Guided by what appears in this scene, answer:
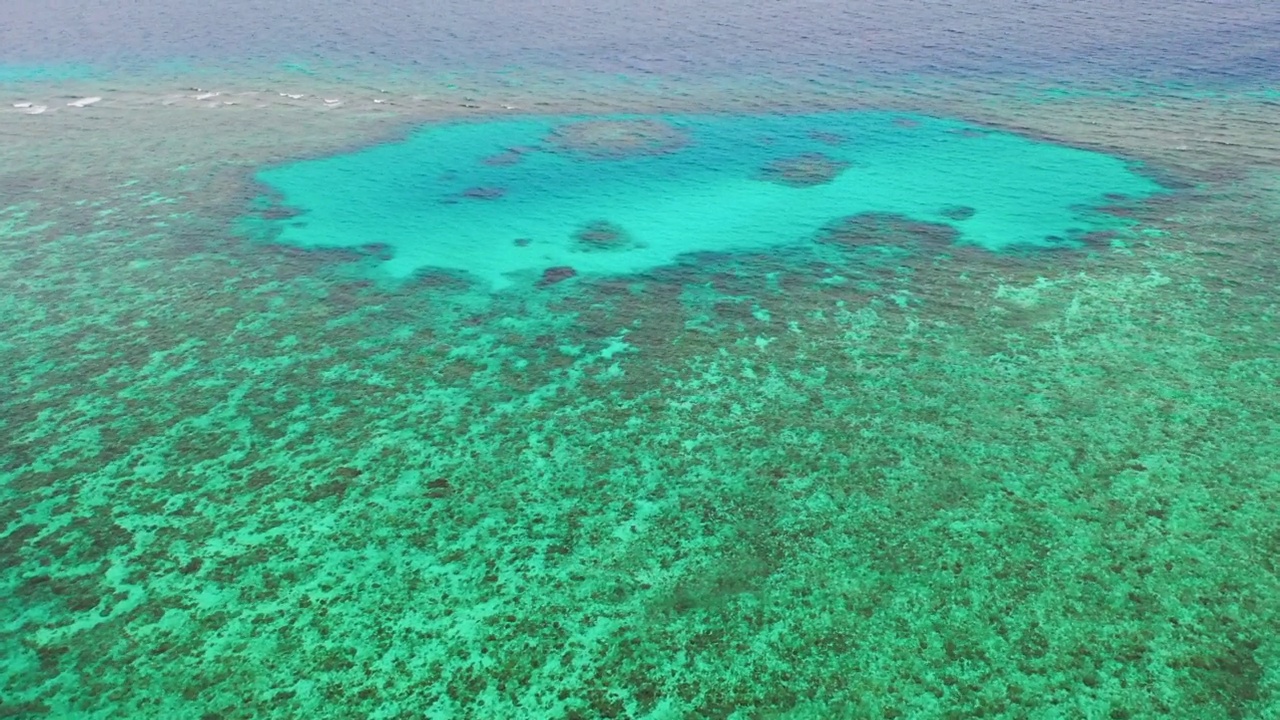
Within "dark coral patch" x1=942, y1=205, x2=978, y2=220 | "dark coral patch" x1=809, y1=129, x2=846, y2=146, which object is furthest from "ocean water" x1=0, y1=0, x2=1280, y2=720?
"dark coral patch" x1=809, y1=129, x2=846, y2=146

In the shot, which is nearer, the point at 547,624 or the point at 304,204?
the point at 547,624

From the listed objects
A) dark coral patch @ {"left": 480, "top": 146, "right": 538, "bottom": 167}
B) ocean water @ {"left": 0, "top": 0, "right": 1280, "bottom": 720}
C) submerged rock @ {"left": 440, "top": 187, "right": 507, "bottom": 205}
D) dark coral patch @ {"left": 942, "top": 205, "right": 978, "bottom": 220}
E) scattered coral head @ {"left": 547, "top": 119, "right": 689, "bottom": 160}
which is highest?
scattered coral head @ {"left": 547, "top": 119, "right": 689, "bottom": 160}

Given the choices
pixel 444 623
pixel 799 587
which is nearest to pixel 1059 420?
pixel 799 587

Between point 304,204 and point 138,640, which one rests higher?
point 304,204

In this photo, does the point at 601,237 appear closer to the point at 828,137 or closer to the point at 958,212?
the point at 958,212

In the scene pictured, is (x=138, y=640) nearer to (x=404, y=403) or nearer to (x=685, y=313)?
(x=404, y=403)

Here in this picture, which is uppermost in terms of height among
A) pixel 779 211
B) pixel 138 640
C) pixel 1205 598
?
pixel 779 211

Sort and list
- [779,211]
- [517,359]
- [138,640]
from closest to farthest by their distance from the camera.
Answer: [138,640], [517,359], [779,211]

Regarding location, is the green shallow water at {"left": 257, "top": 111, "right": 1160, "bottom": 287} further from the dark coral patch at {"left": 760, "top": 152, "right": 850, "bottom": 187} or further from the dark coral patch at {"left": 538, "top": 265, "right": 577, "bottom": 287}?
the dark coral patch at {"left": 538, "top": 265, "right": 577, "bottom": 287}
